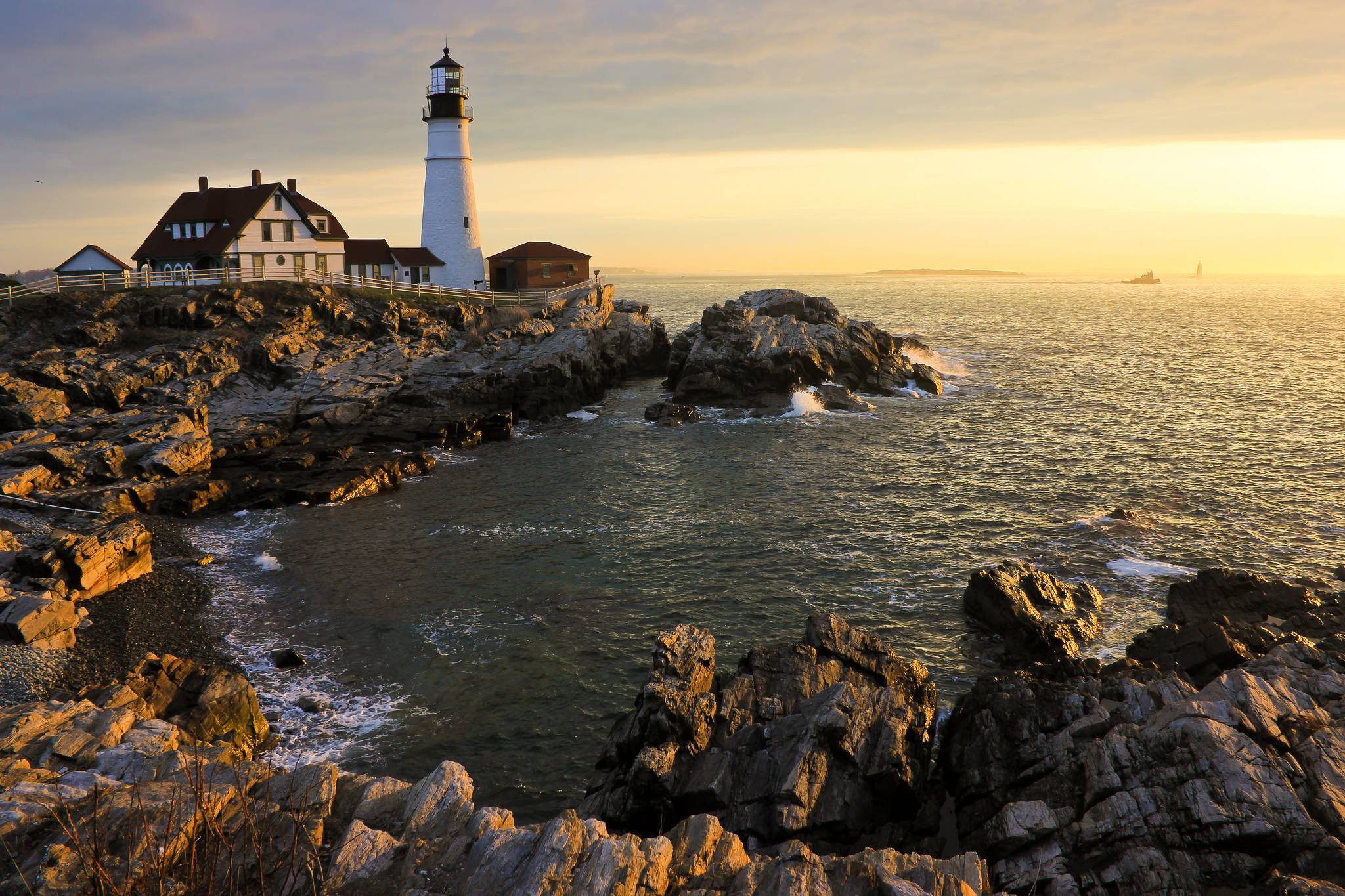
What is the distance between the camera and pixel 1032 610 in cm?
2277

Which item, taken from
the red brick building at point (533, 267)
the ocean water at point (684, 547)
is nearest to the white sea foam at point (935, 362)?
the ocean water at point (684, 547)

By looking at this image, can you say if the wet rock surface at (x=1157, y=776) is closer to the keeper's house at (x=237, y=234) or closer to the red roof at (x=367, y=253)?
the keeper's house at (x=237, y=234)

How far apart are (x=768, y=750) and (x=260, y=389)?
40.8 m

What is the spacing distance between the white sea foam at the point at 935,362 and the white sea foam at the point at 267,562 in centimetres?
5485

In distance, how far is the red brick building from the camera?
75.2 meters

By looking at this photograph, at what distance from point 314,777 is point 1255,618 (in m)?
22.1

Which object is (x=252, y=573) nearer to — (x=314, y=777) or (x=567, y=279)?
(x=314, y=777)

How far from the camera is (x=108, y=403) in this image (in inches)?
1640

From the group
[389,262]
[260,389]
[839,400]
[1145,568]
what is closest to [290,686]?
[1145,568]

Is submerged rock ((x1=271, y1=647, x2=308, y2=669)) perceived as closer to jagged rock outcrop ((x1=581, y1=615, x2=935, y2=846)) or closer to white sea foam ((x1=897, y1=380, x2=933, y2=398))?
jagged rock outcrop ((x1=581, y1=615, x2=935, y2=846))

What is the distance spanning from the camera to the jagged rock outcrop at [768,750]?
578 inches

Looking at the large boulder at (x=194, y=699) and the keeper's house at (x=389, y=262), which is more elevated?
the keeper's house at (x=389, y=262)

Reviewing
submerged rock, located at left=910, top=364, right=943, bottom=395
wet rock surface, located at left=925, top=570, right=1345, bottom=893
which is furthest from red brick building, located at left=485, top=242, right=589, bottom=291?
wet rock surface, located at left=925, top=570, right=1345, bottom=893

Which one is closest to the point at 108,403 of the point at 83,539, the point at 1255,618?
the point at 83,539
